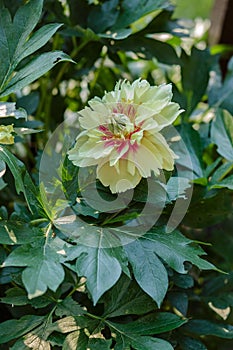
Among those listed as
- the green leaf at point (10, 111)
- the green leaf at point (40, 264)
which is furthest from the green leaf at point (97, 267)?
the green leaf at point (10, 111)

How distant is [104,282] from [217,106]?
0.42 meters

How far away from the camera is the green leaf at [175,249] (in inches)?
18.9

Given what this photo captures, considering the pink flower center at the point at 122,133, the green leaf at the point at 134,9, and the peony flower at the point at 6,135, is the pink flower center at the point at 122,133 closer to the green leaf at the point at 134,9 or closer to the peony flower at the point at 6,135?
the peony flower at the point at 6,135

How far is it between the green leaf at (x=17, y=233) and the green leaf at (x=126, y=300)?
10 cm

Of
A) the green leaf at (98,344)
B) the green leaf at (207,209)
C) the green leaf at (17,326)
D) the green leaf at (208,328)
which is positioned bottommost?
the green leaf at (208,328)

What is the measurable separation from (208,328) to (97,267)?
0.20 meters

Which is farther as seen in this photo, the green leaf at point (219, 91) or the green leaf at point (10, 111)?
the green leaf at point (219, 91)

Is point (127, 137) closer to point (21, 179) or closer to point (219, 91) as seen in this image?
point (21, 179)

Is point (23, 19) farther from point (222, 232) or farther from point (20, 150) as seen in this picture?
point (222, 232)

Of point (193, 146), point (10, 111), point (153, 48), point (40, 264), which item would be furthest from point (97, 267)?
point (153, 48)

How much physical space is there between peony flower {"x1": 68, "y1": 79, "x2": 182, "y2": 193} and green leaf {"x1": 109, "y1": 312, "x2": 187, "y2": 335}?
13cm

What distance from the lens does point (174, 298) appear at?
59 centimetres

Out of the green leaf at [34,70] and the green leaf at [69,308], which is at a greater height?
the green leaf at [34,70]

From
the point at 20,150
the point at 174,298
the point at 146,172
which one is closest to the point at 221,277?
the point at 174,298
